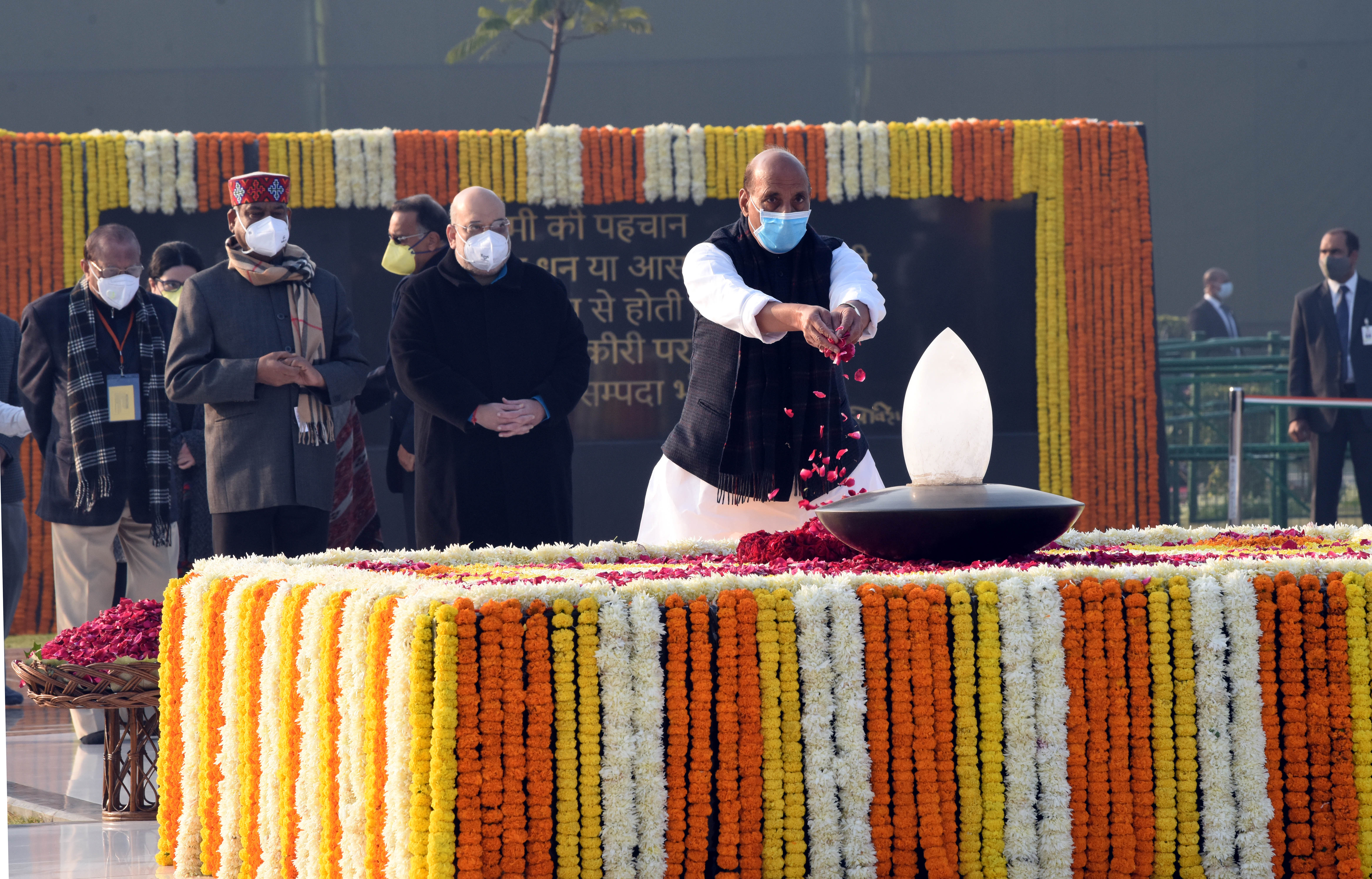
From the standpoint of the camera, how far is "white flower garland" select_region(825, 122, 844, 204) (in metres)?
8.87

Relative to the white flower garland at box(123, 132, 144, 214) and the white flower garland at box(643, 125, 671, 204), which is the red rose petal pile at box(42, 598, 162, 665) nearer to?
the white flower garland at box(123, 132, 144, 214)

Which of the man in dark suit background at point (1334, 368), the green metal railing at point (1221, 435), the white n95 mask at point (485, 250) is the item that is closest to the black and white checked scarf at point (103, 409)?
the white n95 mask at point (485, 250)

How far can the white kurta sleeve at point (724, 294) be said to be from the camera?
3707 mm

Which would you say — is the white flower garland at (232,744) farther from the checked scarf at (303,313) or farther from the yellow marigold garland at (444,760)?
the checked scarf at (303,313)

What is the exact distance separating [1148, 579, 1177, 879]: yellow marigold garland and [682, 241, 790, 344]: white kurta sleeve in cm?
130

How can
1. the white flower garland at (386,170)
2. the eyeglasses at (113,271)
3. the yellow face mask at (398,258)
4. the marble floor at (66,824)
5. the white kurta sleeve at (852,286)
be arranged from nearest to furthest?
the marble floor at (66,824)
the white kurta sleeve at (852,286)
the eyeglasses at (113,271)
the yellow face mask at (398,258)
the white flower garland at (386,170)

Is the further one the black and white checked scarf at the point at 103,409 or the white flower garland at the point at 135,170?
the white flower garland at the point at 135,170

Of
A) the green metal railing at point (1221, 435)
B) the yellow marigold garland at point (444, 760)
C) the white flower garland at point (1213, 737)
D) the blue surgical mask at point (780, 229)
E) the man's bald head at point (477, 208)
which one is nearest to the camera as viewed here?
the yellow marigold garland at point (444, 760)

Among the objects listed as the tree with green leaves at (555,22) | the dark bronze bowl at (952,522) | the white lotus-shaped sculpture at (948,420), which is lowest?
the dark bronze bowl at (952,522)

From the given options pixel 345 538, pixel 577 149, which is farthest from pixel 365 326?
pixel 345 538

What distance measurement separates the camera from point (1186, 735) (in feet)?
8.89

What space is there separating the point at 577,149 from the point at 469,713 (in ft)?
22.2

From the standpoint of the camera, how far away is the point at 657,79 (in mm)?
21531

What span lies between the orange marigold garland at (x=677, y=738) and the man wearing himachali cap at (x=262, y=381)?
2577 millimetres
